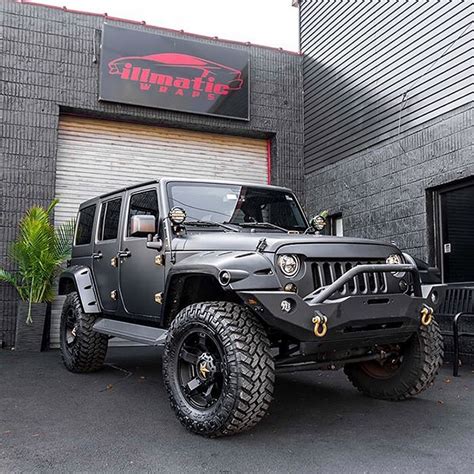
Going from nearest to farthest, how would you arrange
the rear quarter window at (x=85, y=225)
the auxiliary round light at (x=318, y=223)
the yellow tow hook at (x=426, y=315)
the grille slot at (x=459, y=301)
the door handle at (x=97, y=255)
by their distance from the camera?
1. the yellow tow hook at (x=426, y=315)
2. the auxiliary round light at (x=318, y=223)
3. the door handle at (x=97, y=255)
4. the rear quarter window at (x=85, y=225)
5. the grille slot at (x=459, y=301)

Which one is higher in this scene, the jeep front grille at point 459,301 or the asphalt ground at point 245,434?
the jeep front grille at point 459,301

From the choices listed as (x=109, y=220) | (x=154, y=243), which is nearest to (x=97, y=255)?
(x=109, y=220)

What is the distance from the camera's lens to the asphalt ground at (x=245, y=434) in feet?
9.52

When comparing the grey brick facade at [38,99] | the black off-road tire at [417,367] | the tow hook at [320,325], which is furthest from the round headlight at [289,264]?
the grey brick facade at [38,99]

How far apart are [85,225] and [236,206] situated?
91.6 inches

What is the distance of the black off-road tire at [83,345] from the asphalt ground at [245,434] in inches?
11.6

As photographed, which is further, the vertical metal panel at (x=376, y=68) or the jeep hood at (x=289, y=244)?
the vertical metal panel at (x=376, y=68)

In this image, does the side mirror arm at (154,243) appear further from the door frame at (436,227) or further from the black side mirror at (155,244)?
the door frame at (436,227)

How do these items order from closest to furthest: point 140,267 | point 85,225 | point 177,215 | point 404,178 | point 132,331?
point 177,215 → point 132,331 → point 140,267 → point 85,225 → point 404,178

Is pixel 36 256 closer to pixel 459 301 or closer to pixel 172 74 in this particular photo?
pixel 172 74

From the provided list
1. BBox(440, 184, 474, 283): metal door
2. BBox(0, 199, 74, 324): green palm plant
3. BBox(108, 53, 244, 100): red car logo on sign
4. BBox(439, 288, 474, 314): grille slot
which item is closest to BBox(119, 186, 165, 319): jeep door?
BBox(0, 199, 74, 324): green palm plant

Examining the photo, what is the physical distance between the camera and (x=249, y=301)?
3.13 m

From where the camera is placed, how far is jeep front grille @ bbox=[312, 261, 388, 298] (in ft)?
11.2

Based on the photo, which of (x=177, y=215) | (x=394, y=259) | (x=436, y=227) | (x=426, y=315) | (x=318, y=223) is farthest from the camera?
(x=436, y=227)
